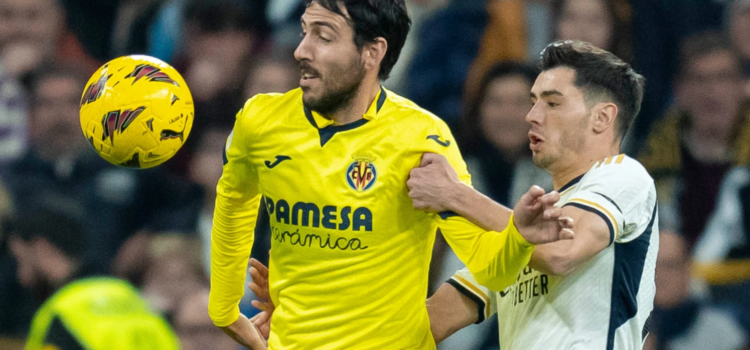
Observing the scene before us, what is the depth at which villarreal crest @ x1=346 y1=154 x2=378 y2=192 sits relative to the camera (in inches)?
130

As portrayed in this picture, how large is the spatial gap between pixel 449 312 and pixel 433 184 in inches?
34.1

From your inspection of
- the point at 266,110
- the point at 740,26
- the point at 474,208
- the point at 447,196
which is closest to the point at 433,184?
the point at 447,196

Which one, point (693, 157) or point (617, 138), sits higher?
point (617, 138)

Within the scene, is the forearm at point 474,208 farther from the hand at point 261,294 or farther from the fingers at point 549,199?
the hand at point 261,294

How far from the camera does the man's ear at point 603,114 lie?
142 inches

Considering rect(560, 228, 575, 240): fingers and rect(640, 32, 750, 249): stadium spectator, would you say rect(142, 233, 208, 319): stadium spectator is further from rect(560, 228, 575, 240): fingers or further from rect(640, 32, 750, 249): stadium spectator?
rect(560, 228, 575, 240): fingers

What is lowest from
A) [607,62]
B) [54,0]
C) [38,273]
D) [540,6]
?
[38,273]

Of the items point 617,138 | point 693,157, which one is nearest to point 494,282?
point 617,138

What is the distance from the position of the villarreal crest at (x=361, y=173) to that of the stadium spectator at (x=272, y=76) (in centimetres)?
343

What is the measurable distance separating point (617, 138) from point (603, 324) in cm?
73

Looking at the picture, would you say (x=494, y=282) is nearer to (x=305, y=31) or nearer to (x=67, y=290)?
(x=305, y=31)

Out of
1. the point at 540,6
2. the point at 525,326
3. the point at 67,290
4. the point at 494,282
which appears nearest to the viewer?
the point at 494,282

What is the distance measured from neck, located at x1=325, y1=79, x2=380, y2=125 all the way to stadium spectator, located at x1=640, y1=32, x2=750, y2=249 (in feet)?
11.6

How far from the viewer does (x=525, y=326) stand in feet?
11.6
